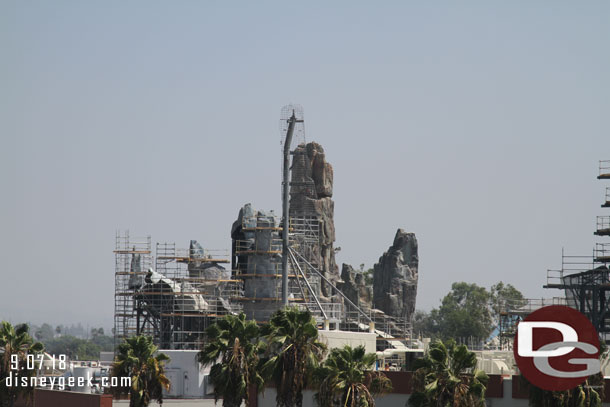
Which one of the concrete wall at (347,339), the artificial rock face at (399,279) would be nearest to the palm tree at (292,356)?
the concrete wall at (347,339)

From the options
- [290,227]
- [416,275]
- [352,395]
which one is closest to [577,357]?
[352,395]

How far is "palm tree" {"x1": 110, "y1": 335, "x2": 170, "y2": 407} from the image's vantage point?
60.2 m

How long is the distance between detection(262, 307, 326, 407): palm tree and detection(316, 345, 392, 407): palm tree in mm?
2120

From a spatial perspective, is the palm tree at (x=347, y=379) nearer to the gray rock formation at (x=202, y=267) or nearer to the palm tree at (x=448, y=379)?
the palm tree at (x=448, y=379)

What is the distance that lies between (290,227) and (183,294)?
1633 cm

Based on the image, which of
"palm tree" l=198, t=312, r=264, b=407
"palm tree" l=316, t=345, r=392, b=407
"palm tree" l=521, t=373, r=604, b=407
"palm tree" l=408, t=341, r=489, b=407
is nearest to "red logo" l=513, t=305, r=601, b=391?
"palm tree" l=521, t=373, r=604, b=407

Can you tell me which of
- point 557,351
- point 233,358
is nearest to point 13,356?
point 233,358

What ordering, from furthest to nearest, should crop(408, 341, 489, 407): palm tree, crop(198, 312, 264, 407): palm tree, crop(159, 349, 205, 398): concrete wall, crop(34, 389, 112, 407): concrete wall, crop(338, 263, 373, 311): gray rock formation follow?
crop(338, 263, 373, 311): gray rock formation, crop(159, 349, 205, 398): concrete wall, crop(34, 389, 112, 407): concrete wall, crop(198, 312, 264, 407): palm tree, crop(408, 341, 489, 407): palm tree

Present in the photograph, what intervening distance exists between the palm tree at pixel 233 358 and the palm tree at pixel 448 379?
33.0ft

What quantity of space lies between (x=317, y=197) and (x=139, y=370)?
7886 cm

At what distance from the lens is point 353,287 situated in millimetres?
146375

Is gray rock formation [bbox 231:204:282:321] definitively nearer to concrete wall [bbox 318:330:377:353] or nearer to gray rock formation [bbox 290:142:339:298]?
gray rock formation [bbox 290:142:339:298]

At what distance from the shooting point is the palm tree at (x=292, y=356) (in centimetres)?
5494

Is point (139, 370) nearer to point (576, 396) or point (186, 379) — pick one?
point (576, 396)
